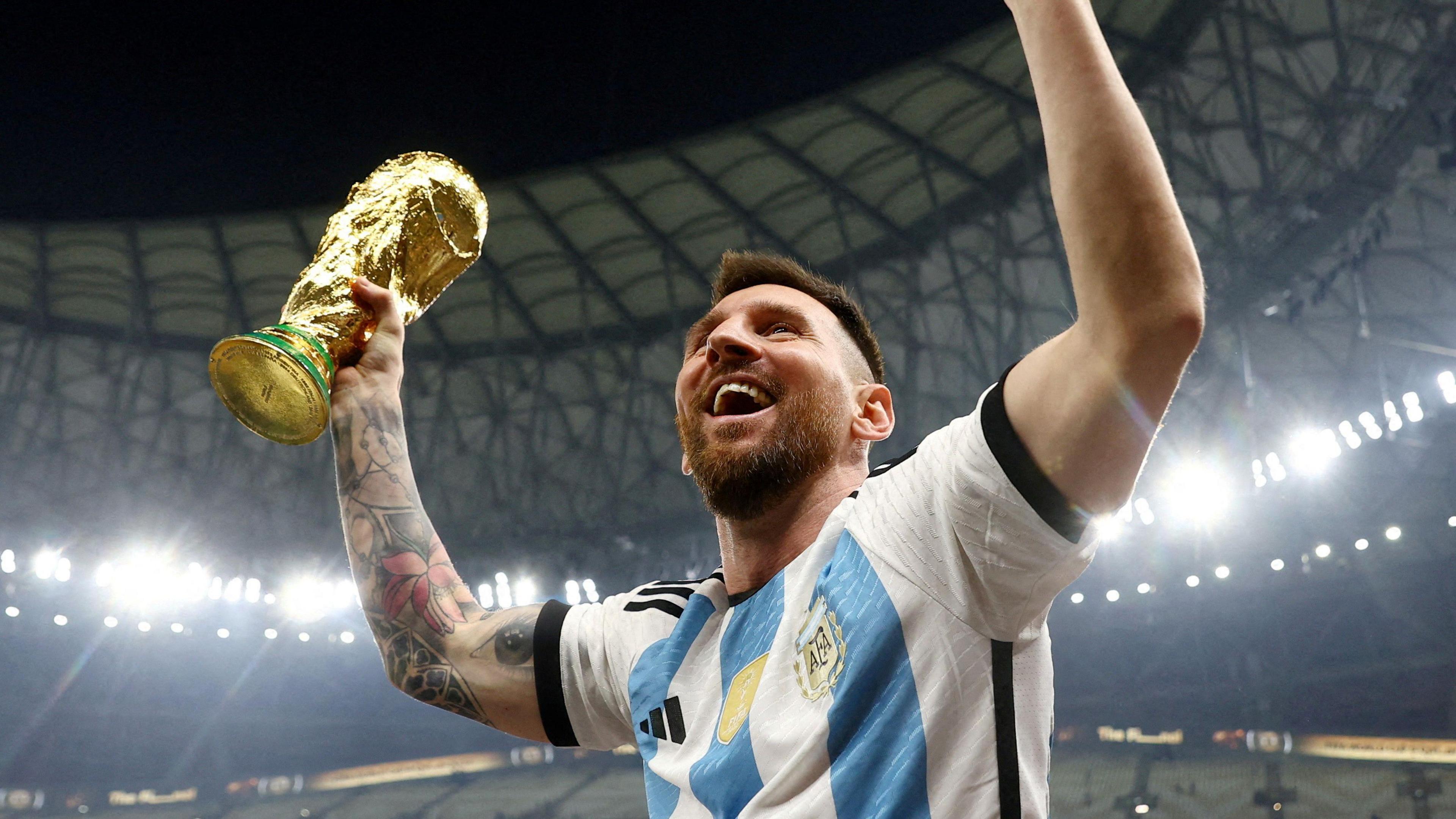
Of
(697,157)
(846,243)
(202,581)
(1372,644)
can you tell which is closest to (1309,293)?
(1372,644)

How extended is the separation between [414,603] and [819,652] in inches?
38.4

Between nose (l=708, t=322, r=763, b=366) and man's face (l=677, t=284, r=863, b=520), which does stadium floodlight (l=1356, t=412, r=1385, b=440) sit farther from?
nose (l=708, t=322, r=763, b=366)

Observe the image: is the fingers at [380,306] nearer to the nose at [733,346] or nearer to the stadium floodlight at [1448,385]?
the nose at [733,346]

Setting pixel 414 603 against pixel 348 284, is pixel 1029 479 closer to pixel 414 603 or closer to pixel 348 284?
pixel 414 603

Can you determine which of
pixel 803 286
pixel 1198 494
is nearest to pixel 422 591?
pixel 803 286

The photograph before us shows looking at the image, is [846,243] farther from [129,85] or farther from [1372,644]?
[1372,644]

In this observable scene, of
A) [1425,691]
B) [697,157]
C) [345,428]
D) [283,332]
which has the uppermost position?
[697,157]

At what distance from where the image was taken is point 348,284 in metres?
2.13

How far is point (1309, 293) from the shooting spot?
1470 cm

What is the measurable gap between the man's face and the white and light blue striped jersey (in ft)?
0.52

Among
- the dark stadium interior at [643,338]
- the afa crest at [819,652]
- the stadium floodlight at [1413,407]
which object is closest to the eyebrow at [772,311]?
the afa crest at [819,652]

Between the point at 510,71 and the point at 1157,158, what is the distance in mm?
9621

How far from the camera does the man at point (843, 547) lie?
884 mm

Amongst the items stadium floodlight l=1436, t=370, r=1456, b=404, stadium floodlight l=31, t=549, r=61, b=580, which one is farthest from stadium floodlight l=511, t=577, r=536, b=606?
stadium floodlight l=1436, t=370, r=1456, b=404
